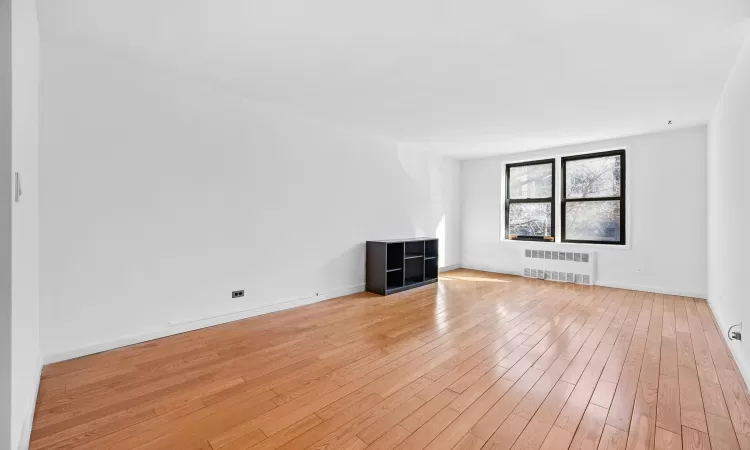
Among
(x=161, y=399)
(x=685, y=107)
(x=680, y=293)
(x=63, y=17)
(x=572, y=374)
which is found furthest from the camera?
(x=680, y=293)

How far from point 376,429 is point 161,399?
52.2 inches

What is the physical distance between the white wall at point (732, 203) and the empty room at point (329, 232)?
5 cm

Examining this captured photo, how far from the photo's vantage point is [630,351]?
2.72 m

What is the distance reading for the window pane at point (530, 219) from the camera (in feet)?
19.9

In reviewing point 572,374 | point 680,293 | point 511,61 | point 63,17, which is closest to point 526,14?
point 511,61

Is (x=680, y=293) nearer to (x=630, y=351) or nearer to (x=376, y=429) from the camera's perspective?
(x=630, y=351)

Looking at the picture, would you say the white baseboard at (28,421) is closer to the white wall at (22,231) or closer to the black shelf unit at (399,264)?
the white wall at (22,231)

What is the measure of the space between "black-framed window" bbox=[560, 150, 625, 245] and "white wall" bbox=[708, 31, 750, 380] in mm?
1314

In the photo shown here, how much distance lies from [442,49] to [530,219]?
468cm

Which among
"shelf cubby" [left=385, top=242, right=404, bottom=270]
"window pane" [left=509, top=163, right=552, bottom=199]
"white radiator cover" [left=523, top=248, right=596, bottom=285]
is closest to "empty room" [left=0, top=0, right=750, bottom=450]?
"shelf cubby" [left=385, top=242, right=404, bottom=270]

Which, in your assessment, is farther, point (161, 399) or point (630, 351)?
point (630, 351)

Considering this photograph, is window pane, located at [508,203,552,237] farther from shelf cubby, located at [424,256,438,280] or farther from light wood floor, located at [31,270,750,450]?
light wood floor, located at [31,270,750,450]

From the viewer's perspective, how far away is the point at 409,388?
6.95ft

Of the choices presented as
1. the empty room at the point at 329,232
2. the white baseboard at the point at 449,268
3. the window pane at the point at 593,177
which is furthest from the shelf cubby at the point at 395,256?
the window pane at the point at 593,177
